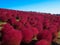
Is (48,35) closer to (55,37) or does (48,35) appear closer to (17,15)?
(55,37)

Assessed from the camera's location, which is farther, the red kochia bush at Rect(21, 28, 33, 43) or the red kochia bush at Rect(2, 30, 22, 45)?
the red kochia bush at Rect(21, 28, 33, 43)

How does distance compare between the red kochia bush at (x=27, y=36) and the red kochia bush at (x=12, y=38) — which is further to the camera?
the red kochia bush at (x=27, y=36)

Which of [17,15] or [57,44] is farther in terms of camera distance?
[17,15]

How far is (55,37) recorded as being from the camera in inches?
2247

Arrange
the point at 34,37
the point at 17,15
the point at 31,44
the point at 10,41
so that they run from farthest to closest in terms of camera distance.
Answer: the point at 17,15 → the point at 34,37 → the point at 31,44 → the point at 10,41

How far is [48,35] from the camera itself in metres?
53.0

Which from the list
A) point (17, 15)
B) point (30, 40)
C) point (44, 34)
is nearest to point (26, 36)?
point (30, 40)

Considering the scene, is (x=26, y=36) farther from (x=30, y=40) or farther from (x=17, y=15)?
(x=17, y=15)

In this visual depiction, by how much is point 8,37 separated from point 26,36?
748 cm

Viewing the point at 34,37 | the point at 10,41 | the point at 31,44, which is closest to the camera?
the point at 10,41

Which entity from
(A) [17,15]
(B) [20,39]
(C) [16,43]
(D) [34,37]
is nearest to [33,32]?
(D) [34,37]

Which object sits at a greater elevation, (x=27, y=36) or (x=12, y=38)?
(x=12, y=38)

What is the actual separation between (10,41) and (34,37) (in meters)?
13.8

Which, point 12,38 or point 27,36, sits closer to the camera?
point 12,38
